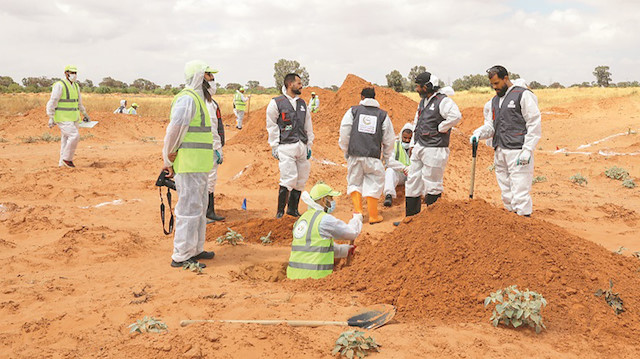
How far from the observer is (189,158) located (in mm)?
5254

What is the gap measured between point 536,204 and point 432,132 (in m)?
3.62

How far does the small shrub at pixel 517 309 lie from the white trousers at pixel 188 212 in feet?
10.1

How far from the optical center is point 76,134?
11.4 m

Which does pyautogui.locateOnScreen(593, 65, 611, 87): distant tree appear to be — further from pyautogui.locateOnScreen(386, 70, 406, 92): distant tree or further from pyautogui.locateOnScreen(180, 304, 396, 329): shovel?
pyautogui.locateOnScreen(180, 304, 396, 329): shovel

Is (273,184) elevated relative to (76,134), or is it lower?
lower

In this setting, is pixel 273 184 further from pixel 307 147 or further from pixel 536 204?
pixel 536 204

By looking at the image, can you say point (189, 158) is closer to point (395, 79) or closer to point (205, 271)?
point (205, 271)

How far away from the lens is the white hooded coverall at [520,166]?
5.95m

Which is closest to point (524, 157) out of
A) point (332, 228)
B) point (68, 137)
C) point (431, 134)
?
point (431, 134)

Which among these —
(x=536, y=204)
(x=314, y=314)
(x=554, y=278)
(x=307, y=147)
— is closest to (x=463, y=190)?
(x=536, y=204)

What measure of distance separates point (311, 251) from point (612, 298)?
260cm

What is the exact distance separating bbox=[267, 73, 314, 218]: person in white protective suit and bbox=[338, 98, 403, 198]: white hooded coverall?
0.59 metres

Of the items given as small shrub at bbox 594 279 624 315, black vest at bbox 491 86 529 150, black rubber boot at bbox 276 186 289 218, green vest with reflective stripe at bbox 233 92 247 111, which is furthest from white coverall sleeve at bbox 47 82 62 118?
small shrub at bbox 594 279 624 315

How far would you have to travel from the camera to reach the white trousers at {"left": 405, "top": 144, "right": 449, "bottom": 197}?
22.0 feet
